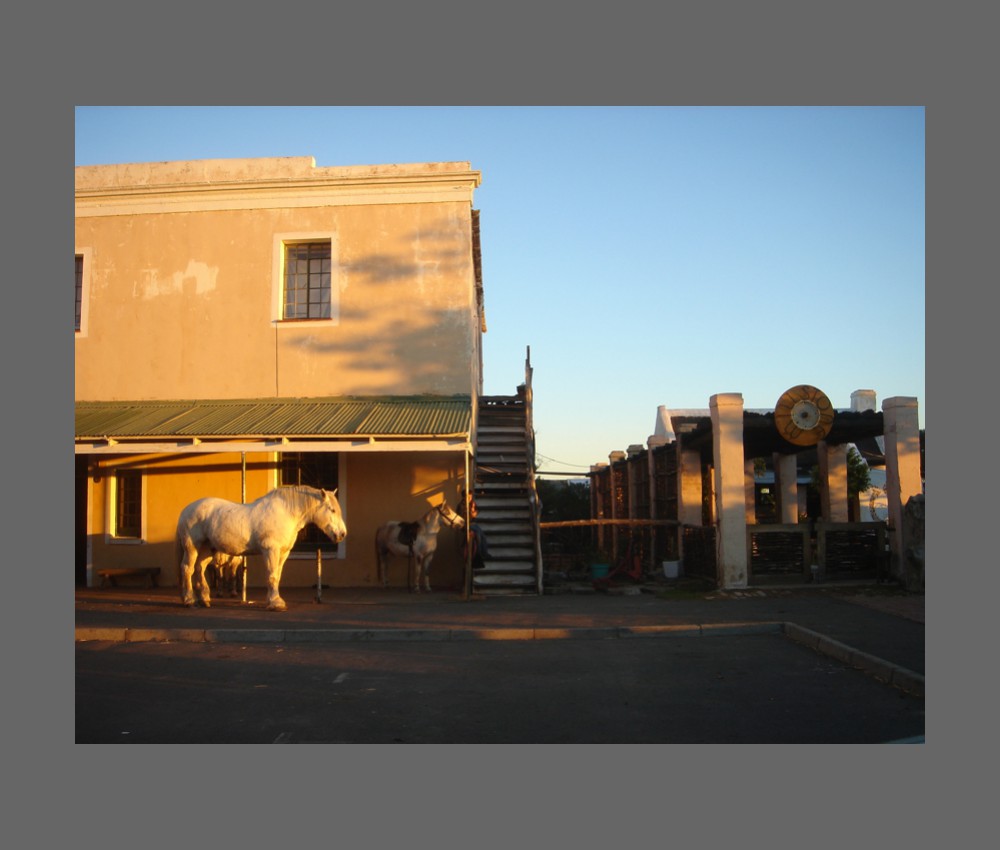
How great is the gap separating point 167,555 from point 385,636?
27.4 ft

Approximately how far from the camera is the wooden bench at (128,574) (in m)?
16.4

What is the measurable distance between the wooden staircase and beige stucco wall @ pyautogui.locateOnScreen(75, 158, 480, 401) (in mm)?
2230

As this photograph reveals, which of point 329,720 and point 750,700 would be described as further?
point 750,700

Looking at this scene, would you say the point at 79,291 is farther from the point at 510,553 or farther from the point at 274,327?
the point at 510,553

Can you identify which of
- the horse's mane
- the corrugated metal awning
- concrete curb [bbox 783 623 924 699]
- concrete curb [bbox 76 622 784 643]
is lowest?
concrete curb [bbox 76 622 784 643]

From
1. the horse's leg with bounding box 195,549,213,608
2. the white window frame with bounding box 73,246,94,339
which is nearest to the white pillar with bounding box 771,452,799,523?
the horse's leg with bounding box 195,549,213,608

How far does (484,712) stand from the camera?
720 centimetres

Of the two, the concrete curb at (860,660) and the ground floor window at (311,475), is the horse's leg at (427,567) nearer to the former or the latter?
the ground floor window at (311,475)

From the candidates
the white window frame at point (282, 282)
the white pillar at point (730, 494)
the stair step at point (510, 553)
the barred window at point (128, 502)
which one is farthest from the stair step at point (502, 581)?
the barred window at point (128, 502)

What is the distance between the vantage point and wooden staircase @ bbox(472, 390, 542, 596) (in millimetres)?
15680

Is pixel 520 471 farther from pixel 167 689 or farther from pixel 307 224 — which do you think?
pixel 167 689

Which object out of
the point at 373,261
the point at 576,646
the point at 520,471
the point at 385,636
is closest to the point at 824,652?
the point at 576,646

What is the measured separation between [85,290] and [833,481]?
16.9 m

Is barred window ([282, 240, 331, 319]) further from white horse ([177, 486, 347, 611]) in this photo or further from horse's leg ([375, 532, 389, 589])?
white horse ([177, 486, 347, 611])
